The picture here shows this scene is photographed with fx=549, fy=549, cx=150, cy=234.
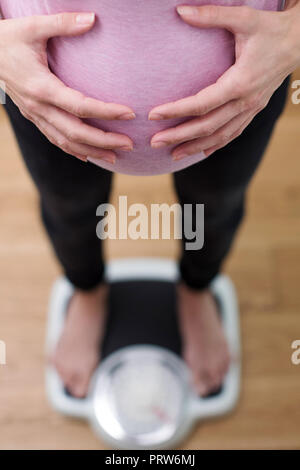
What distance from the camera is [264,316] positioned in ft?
3.87

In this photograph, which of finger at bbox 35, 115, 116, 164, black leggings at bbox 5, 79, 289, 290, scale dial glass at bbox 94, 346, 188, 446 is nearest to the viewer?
finger at bbox 35, 115, 116, 164

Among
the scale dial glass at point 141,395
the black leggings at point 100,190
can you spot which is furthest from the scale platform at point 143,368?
the black leggings at point 100,190

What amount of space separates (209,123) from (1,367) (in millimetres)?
778

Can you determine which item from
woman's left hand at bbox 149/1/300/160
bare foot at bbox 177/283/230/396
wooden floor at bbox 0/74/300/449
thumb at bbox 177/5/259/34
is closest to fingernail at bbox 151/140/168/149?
woman's left hand at bbox 149/1/300/160

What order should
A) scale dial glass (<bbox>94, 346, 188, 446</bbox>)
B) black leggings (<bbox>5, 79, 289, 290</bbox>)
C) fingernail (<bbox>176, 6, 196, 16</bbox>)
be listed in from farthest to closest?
scale dial glass (<bbox>94, 346, 188, 446</bbox>), black leggings (<bbox>5, 79, 289, 290</bbox>), fingernail (<bbox>176, 6, 196, 16</bbox>)

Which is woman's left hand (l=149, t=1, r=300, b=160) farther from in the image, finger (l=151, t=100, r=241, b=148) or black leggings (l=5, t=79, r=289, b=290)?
black leggings (l=5, t=79, r=289, b=290)

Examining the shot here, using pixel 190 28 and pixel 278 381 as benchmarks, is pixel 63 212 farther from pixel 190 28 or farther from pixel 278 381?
pixel 278 381

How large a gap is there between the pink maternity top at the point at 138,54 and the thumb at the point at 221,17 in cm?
1

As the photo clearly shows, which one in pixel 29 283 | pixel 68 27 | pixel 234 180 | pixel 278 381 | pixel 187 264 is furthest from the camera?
pixel 29 283

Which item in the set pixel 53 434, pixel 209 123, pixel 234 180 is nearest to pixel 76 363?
pixel 53 434

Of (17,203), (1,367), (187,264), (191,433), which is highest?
(17,203)

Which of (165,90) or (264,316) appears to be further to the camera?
(264,316)

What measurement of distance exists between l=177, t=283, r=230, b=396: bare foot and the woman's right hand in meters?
0.60

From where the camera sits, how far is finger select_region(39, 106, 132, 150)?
1.80ft
